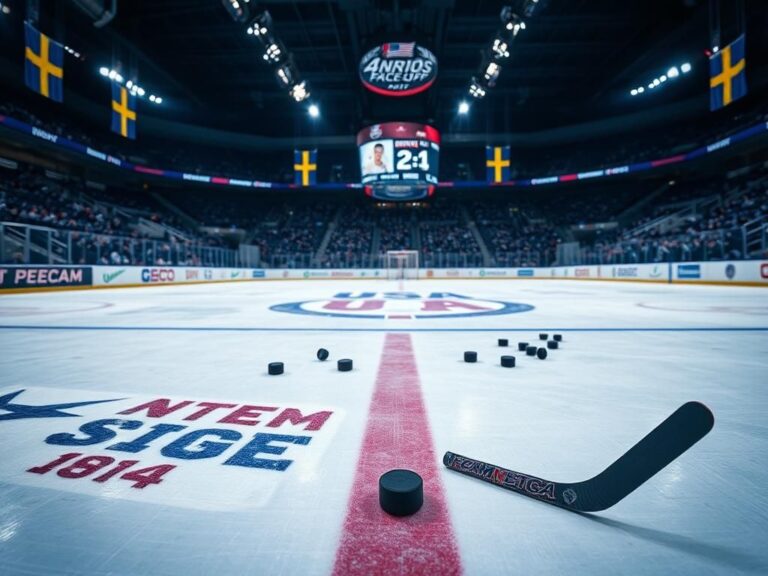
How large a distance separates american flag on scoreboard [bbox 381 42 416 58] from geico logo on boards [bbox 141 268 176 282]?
51.8 feet

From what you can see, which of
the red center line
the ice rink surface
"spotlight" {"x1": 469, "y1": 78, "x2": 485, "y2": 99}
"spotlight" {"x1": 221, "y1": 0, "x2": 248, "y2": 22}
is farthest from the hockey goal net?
the red center line

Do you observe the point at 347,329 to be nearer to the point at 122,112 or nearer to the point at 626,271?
the point at 122,112

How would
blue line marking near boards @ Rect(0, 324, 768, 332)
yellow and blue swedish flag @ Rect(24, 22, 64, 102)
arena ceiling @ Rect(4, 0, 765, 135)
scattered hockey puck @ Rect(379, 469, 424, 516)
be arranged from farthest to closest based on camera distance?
arena ceiling @ Rect(4, 0, 765, 135) < yellow and blue swedish flag @ Rect(24, 22, 64, 102) < blue line marking near boards @ Rect(0, 324, 768, 332) < scattered hockey puck @ Rect(379, 469, 424, 516)

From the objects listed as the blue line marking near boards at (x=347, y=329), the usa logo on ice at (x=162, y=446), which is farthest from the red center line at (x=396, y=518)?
the blue line marking near boards at (x=347, y=329)

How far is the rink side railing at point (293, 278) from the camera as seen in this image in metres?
13.4

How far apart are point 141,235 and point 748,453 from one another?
34.3m

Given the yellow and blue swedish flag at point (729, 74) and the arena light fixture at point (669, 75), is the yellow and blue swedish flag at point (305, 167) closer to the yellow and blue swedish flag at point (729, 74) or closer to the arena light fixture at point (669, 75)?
the yellow and blue swedish flag at point (729, 74)

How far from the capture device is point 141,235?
28.9 meters

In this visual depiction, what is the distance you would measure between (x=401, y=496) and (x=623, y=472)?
0.62 metres

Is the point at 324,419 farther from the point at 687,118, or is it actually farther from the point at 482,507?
the point at 687,118

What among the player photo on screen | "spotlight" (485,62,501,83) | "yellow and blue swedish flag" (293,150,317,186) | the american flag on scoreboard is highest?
"spotlight" (485,62,501,83)

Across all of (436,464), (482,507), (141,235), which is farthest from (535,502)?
(141,235)

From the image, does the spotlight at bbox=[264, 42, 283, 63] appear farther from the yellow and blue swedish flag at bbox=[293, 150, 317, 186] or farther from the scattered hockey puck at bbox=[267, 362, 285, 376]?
the scattered hockey puck at bbox=[267, 362, 285, 376]

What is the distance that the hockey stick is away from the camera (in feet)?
2.96
